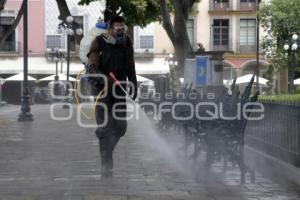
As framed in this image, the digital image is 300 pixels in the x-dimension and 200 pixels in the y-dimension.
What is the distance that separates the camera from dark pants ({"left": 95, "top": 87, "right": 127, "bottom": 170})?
Answer: 710cm

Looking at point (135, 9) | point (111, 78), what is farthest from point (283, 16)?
point (111, 78)

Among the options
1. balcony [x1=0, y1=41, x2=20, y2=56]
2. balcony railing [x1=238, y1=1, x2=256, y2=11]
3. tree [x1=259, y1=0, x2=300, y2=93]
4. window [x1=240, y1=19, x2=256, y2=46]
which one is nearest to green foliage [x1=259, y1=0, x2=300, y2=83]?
tree [x1=259, y1=0, x2=300, y2=93]

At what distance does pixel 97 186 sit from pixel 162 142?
16.1 feet

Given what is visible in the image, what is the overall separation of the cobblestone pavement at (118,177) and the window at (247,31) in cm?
4182

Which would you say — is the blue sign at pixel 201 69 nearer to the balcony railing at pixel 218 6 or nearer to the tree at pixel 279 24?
the tree at pixel 279 24

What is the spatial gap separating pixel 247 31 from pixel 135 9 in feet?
100

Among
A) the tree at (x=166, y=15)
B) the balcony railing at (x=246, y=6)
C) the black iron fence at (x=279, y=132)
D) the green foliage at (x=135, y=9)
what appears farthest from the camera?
the balcony railing at (x=246, y=6)

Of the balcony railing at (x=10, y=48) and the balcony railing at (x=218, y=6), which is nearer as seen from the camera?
the balcony railing at (x=10, y=48)

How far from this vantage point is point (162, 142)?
1137 cm

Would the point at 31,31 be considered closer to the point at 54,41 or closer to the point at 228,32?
the point at 54,41

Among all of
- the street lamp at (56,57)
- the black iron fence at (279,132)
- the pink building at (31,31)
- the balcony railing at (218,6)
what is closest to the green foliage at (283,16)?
the balcony railing at (218,6)

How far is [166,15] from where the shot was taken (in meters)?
16.6

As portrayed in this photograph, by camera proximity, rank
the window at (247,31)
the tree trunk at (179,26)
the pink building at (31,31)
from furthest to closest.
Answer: the window at (247,31)
the pink building at (31,31)
the tree trunk at (179,26)

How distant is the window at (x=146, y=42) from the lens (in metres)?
50.4
